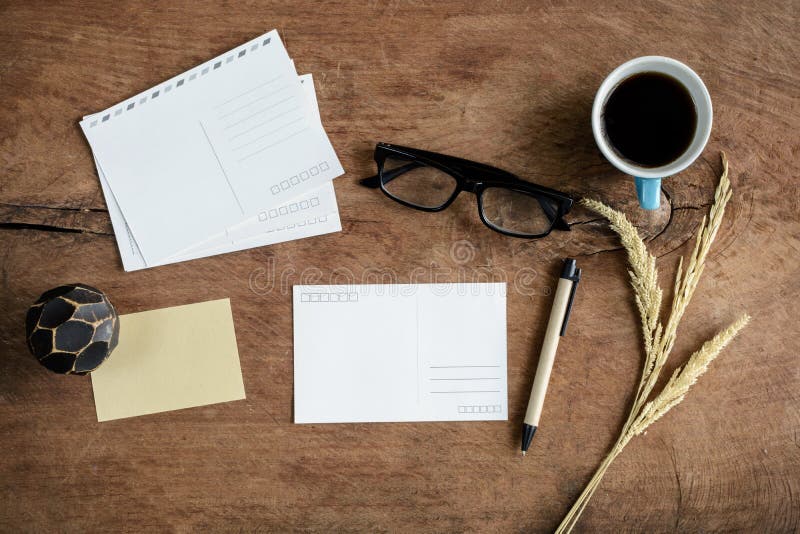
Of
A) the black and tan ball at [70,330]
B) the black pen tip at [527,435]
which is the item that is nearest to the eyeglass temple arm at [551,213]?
the black pen tip at [527,435]

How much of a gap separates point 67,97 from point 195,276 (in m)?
0.33

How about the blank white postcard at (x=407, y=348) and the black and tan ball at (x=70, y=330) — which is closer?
the black and tan ball at (x=70, y=330)

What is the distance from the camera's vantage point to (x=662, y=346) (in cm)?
83

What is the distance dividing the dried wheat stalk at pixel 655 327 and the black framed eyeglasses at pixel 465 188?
0.24 feet

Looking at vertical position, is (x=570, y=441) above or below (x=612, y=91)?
below

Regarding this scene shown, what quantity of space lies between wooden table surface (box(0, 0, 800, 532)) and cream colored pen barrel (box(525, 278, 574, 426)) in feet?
0.07

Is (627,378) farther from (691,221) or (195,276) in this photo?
(195,276)

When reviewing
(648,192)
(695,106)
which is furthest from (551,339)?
(695,106)

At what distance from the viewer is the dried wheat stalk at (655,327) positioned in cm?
82

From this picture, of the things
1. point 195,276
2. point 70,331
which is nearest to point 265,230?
point 195,276

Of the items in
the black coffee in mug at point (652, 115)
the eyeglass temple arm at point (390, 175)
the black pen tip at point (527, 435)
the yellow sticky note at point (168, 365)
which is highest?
the black coffee in mug at point (652, 115)

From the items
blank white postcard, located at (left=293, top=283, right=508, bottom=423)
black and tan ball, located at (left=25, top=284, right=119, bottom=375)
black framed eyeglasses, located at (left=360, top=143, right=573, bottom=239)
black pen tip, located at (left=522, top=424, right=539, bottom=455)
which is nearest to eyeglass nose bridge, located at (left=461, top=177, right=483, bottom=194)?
black framed eyeglasses, located at (left=360, top=143, right=573, bottom=239)

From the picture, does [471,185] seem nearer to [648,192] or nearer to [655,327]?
[648,192]

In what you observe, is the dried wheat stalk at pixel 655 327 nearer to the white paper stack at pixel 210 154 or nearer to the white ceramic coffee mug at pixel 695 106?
the white ceramic coffee mug at pixel 695 106
